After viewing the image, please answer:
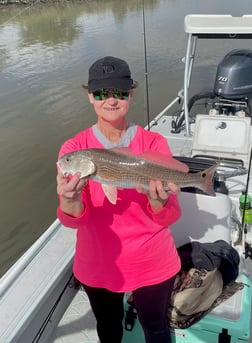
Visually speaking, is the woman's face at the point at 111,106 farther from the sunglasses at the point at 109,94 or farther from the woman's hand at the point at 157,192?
the woman's hand at the point at 157,192

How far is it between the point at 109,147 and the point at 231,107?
3892mm

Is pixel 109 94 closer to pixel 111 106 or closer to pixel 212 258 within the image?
pixel 111 106

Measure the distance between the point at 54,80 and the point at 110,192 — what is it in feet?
35.4

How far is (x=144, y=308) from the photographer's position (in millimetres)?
2018

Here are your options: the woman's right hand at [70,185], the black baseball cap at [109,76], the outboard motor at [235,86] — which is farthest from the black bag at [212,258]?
the outboard motor at [235,86]

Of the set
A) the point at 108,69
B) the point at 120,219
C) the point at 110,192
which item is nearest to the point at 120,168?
the point at 110,192

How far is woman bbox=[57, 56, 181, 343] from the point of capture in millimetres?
1806

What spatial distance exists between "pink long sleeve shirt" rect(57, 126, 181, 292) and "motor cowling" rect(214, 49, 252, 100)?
3897mm

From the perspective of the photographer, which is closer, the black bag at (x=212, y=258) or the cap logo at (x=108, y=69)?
the cap logo at (x=108, y=69)

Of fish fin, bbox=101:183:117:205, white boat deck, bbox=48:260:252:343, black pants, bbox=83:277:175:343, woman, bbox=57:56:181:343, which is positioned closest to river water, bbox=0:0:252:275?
white boat deck, bbox=48:260:252:343

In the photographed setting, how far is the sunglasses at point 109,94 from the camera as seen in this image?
1798 mm

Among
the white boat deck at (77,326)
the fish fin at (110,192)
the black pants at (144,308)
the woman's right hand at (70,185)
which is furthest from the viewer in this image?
the white boat deck at (77,326)

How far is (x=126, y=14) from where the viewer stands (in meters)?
21.3

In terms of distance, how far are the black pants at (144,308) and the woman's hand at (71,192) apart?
0.51 metres
